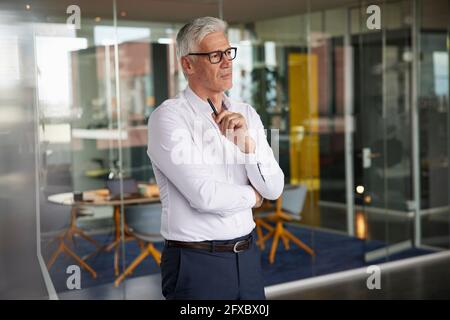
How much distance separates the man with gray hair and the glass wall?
82 centimetres

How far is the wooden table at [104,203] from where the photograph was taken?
546 cm

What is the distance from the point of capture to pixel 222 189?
250 centimetres

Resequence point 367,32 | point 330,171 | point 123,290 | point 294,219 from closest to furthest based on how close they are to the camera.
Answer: point 123,290 → point 367,32 → point 294,219 → point 330,171

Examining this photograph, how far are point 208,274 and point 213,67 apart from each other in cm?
79

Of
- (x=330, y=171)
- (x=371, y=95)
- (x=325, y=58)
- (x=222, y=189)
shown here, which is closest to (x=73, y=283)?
(x=222, y=189)

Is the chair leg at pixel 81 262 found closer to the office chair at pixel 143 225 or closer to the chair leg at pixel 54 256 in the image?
the chair leg at pixel 54 256

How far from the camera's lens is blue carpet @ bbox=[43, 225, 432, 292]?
552cm

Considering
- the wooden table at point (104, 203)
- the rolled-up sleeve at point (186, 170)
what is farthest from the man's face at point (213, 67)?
the wooden table at point (104, 203)

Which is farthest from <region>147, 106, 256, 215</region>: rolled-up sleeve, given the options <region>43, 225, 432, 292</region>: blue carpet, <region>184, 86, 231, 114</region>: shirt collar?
<region>43, 225, 432, 292</region>: blue carpet

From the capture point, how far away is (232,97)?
7145 mm

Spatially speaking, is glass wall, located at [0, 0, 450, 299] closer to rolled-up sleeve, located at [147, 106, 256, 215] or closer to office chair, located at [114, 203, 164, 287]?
office chair, located at [114, 203, 164, 287]

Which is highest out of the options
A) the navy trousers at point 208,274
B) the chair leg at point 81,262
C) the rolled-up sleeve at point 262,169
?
the rolled-up sleeve at point 262,169
